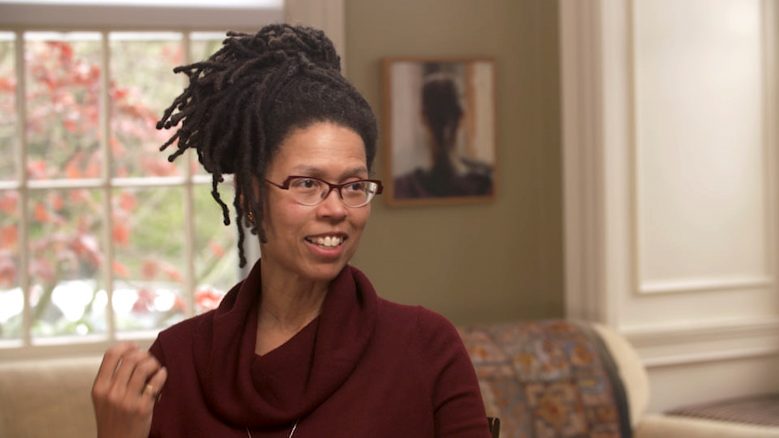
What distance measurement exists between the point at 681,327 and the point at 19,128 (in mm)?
2082

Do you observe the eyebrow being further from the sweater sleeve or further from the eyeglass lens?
the sweater sleeve

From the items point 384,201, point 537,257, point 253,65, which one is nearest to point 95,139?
point 384,201

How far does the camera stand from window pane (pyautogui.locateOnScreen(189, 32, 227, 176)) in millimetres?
3533

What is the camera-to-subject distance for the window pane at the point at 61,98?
145 inches

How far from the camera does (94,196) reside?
3.79 meters

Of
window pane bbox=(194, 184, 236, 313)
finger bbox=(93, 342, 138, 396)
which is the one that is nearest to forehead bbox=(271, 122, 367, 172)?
finger bbox=(93, 342, 138, 396)

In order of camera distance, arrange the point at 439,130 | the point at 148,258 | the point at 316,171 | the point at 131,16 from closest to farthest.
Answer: the point at 316,171, the point at 131,16, the point at 439,130, the point at 148,258

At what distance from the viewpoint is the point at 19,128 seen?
3354 mm

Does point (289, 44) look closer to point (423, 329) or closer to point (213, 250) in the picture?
point (423, 329)

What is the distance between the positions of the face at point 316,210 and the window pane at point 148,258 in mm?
2092

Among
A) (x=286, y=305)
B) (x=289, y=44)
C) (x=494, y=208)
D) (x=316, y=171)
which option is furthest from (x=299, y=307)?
(x=494, y=208)

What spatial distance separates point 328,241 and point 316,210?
0.05 m

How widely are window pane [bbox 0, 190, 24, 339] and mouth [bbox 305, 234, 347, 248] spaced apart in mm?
1934

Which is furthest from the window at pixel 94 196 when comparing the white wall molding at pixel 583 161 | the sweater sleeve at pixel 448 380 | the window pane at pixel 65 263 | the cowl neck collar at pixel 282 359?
the sweater sleeve at pixel 448 380
